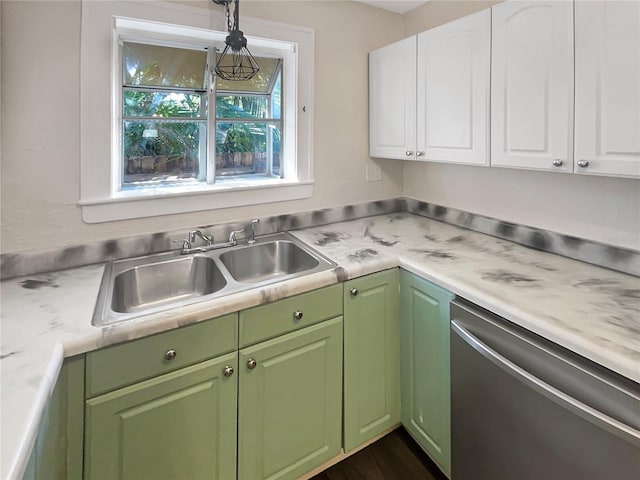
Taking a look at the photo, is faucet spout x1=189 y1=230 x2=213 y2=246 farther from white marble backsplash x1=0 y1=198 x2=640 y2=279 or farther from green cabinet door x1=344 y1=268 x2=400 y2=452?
green cabinet door x1=344 y1=268 x2=400 y2=452

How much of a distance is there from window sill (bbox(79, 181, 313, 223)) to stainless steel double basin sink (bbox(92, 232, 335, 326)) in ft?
0.65

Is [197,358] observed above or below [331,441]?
above

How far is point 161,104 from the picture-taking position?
1.85 meters

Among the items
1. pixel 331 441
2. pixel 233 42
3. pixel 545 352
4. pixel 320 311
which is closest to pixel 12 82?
pixel 233 42

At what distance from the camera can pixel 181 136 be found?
75.9 inches

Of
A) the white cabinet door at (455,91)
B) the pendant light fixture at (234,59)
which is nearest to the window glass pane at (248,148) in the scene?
the pendant light fixture at (234,59)

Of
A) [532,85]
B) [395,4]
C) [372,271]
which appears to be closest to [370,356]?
[372,271]

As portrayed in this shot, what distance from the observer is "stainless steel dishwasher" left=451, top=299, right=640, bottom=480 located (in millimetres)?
905

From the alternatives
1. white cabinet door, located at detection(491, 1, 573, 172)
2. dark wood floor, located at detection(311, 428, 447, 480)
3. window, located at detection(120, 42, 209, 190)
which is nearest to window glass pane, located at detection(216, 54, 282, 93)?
window, located at detection(120, 42, 209, 190)

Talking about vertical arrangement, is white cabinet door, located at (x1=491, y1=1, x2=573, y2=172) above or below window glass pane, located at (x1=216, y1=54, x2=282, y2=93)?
below

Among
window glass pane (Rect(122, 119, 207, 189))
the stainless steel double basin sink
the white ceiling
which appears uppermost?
the white ceiling

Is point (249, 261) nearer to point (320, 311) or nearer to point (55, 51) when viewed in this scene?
point (320, 311)

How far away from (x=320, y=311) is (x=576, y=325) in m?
0.82

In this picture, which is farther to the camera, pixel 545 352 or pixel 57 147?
pixel 57 147
